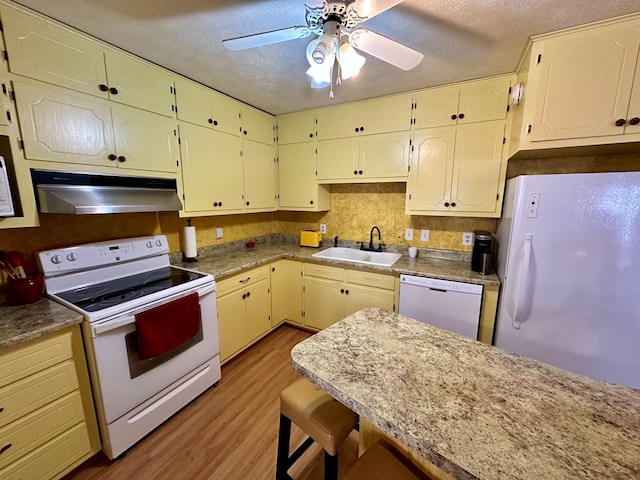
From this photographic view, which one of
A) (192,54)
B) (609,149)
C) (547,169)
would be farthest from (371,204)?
(192,54)

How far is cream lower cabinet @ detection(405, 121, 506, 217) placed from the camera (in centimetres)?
210

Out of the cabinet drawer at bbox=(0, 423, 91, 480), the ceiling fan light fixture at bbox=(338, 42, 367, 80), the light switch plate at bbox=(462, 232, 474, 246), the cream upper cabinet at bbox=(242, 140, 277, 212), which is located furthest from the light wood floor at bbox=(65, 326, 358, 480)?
the ceiling fan light fixture at bbox=(338, 42, 367, 80)

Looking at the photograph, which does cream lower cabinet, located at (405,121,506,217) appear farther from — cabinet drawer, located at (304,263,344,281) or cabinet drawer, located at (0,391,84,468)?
cabinet drawer, located at (0,391,84,468)

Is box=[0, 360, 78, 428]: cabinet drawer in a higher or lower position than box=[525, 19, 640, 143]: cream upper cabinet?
lower

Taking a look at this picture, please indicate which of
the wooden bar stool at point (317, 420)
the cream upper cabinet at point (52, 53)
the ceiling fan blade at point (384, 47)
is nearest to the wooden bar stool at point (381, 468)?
the wooden bar stool at point (317, 420)

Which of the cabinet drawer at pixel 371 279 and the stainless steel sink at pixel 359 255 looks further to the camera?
the stainless steel sink at pixel 359 255

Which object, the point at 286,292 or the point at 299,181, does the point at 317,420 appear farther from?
the point at 299,181

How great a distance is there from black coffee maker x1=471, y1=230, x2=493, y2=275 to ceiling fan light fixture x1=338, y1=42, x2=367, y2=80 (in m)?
1.61

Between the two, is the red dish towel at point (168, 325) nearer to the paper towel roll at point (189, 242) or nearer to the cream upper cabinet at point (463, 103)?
the paper towel roll at point (189, 242)

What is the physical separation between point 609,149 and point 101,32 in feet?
10.5

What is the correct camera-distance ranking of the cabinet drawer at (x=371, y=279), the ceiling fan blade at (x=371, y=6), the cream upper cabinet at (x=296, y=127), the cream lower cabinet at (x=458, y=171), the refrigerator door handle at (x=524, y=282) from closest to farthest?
the ceiling fan blade at (x=371, y=6), the refrigerator door handle at (x=524, y=282), the cream lower cabinet at (x=458, y=171), the cabinet drawer at (x=371, y=279), the cream upper cabinet at (x=296, y=127)

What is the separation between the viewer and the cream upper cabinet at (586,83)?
1.42 m

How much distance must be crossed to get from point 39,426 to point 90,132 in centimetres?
160

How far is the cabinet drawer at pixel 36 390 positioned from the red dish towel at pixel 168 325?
32 centimetres
